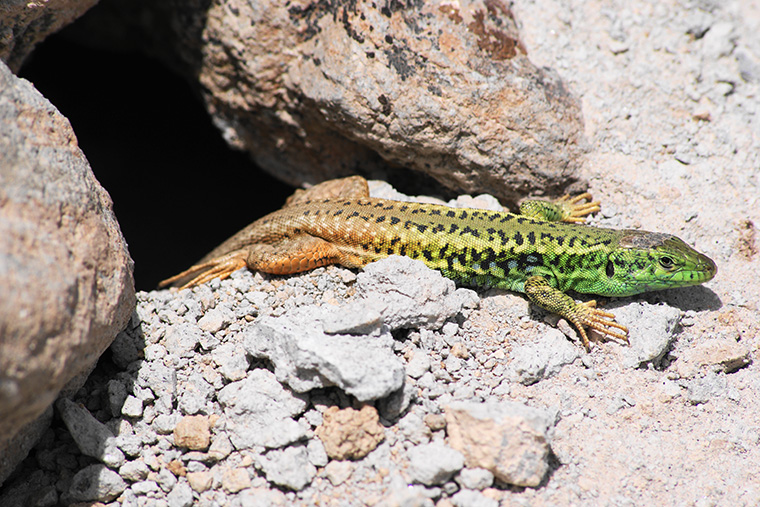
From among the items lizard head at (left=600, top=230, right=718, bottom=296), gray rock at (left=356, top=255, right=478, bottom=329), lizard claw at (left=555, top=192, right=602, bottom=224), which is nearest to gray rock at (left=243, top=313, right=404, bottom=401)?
gray rock at (left=356, top=255, right=478, bottom=329)

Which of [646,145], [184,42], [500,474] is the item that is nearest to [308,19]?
[184,42]

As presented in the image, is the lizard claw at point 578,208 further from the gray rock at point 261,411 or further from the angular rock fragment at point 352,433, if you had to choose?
the gray rock at point 261,411

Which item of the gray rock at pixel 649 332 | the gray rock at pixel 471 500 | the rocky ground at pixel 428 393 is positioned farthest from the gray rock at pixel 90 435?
the gray rock at pixel 649 332

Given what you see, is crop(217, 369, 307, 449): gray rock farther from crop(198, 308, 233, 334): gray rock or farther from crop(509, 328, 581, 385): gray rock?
crop(509, 328, 581, 385): gray rock

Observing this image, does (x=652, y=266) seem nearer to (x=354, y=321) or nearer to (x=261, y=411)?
(x=354, y=321)

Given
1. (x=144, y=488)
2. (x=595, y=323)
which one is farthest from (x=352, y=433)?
(x=595, y=323)

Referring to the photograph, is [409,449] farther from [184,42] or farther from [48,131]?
[184,42]
